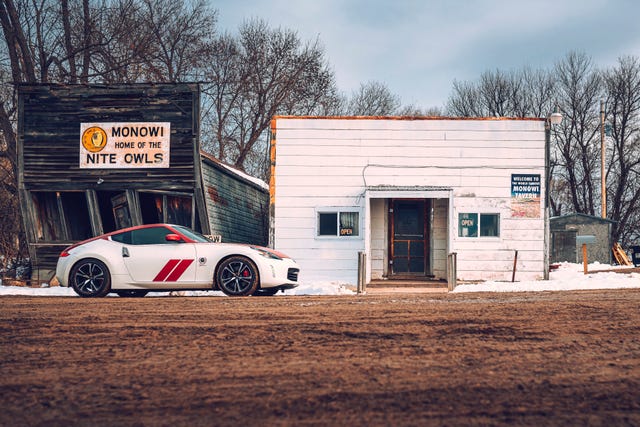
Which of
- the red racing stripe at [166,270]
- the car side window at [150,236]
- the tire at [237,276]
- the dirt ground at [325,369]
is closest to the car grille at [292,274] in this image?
the tire at [237,276]

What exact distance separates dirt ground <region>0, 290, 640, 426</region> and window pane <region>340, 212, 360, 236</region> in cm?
1045

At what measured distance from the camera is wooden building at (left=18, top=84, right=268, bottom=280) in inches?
675

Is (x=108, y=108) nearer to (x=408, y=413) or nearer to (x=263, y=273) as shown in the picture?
(x=263, y=273)

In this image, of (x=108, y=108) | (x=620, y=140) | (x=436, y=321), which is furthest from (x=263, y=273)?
(x=620, y=140)

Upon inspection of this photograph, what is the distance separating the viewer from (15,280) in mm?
17188

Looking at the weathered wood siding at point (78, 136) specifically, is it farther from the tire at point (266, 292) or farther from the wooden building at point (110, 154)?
the tire at point (266, 292)

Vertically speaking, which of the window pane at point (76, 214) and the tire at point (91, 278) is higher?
the window pane at point (76, 214)

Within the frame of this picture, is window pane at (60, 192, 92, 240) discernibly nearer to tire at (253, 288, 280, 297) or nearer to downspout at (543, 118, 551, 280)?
tire at (253, 288, 280, 297)

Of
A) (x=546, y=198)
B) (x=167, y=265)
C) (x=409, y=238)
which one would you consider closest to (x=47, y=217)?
(x=167, y=265)

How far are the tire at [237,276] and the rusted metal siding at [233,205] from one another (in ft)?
22.0

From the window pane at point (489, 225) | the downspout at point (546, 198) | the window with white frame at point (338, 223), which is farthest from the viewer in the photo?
the window with white frame at point (338, 223)

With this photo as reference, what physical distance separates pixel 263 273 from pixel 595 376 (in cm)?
743

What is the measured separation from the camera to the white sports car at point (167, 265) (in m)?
10.7

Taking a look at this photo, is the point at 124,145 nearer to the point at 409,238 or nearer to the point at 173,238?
the point at 173,238
